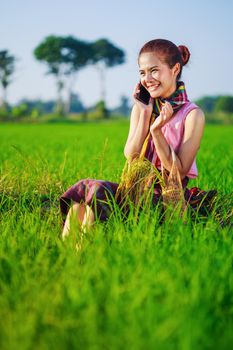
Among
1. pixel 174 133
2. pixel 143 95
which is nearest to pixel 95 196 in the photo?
pixel 174 133

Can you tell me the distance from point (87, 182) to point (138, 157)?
1.13ft

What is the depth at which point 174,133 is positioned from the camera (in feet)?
9.11

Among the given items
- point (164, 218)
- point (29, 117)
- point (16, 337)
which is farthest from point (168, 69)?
point (29, 117)

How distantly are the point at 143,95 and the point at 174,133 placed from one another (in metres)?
0.28

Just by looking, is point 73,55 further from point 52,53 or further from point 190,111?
point 190,111

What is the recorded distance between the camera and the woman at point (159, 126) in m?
2.59

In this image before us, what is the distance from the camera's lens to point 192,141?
2682 millimetres

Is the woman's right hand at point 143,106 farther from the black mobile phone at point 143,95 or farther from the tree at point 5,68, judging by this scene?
the tree at point 5,68

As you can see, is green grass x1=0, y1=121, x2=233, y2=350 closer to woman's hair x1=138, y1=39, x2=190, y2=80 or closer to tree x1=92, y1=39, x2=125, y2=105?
woman's hair x1=138, y1=39, x2=190, y2=80

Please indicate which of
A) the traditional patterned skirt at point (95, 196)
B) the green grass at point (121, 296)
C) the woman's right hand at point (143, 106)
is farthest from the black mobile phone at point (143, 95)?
the green grass at point (121, 296)

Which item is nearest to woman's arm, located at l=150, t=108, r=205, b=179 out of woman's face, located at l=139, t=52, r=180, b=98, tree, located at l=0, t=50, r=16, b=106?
woman's face, located at l=139, t=52, r=180, b=98

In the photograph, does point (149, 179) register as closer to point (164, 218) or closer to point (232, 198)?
point (164, 218)

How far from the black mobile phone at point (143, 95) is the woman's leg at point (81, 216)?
2.23 feet

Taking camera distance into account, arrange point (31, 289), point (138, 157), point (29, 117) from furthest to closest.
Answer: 1. point (29, 117)
2. point (138, 157)
3. point (31, 289)
